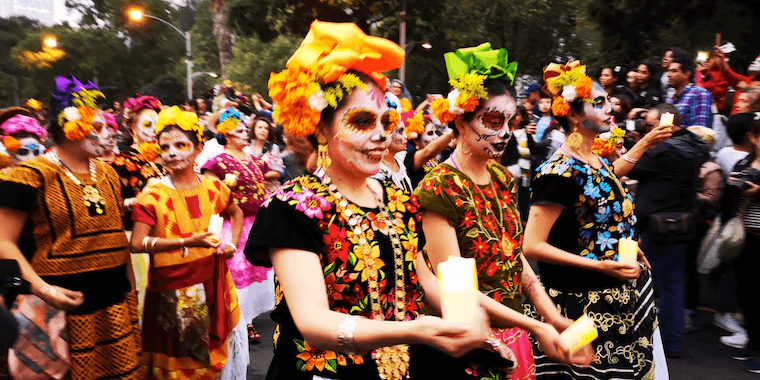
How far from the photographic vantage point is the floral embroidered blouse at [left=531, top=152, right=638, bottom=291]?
373 centimetres

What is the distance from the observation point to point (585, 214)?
3.76 meters

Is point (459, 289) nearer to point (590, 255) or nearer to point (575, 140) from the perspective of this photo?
point (590, 255)

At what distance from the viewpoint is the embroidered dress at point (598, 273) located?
12.3 ft

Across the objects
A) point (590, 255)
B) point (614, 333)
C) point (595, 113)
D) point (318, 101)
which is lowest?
point (614, 333)

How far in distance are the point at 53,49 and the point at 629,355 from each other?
63.9 metres

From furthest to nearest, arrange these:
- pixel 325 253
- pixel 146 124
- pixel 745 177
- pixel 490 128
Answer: pixel 745 177, pixel 146 124, pixel 490 128, pixel 325 253

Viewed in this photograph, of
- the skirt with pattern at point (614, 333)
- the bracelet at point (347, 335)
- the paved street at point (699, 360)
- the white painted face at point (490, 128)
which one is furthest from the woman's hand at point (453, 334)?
the paved street at point (699, 360)

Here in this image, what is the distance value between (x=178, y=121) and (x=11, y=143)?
5.17ft

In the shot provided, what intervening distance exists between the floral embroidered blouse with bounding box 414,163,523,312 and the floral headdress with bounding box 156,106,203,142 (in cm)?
221

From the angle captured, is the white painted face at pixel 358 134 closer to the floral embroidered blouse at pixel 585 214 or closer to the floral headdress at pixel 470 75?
the floral headdress at pixel 470 75

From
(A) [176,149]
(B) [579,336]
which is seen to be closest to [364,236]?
(B) [579,336]

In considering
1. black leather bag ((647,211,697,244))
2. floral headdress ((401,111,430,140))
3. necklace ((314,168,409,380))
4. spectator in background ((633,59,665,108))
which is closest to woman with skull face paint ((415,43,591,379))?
necklace ((314,168,409,380))

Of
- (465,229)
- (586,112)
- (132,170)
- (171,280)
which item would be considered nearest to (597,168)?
(586,112)

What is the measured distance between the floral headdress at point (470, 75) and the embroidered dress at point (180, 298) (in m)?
2.10
